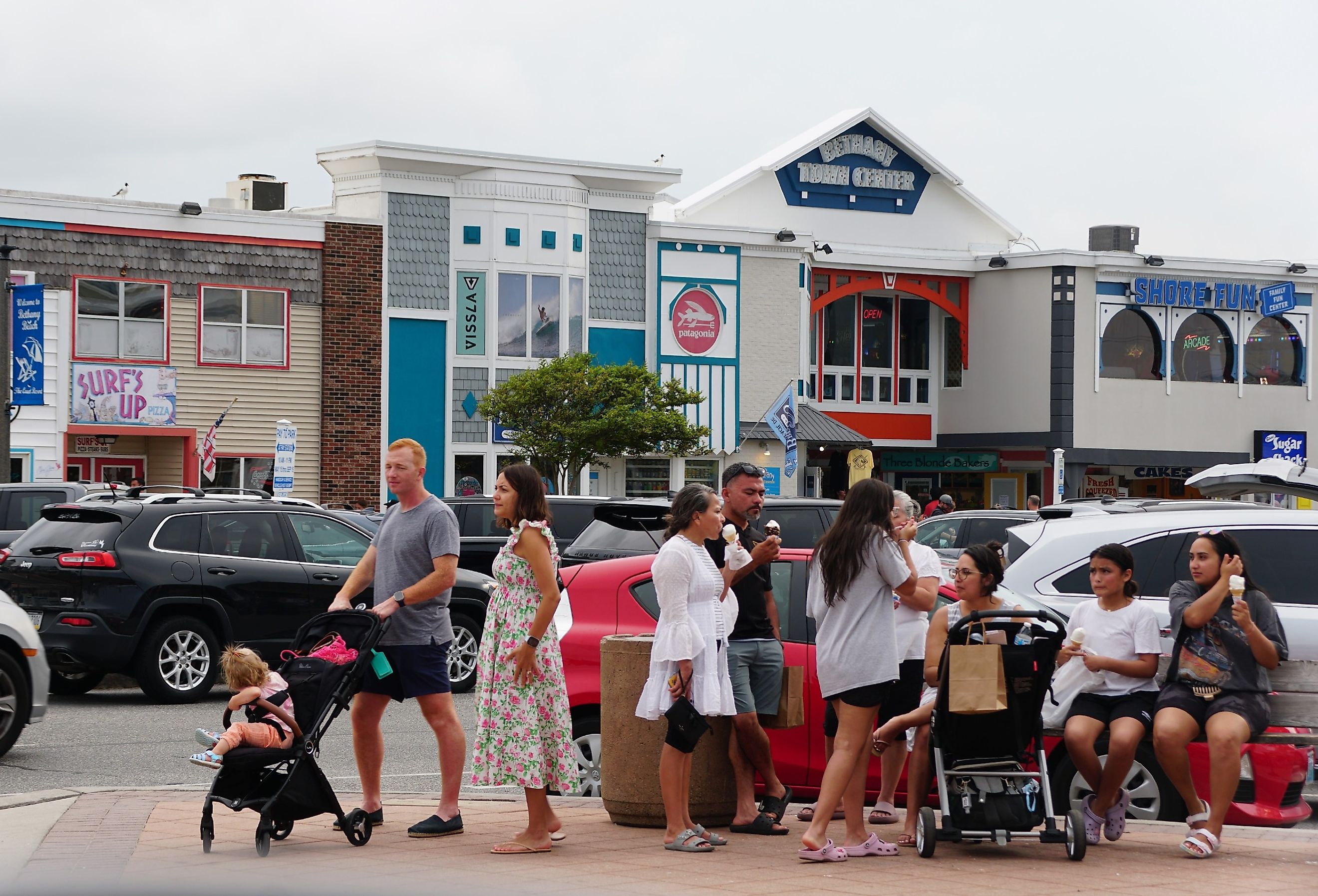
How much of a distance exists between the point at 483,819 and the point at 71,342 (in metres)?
23.6

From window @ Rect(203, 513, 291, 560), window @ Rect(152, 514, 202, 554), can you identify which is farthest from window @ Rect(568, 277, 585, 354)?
window @ Rect(152, 514, 202, 554)

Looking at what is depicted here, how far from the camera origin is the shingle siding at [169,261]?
29.2 meters

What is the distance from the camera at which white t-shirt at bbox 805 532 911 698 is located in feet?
24.2

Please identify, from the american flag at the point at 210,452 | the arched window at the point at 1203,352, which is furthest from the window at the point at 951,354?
the american flag at the point at 210,452

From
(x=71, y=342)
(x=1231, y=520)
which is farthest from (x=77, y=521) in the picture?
(x=71, y=342)

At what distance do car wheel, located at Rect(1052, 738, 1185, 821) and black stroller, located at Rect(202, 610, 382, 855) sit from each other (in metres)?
3.57

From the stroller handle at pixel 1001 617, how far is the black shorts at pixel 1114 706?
685mm

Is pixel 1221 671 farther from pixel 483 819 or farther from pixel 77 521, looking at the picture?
pixel 77 521

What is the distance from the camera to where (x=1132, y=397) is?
4081 cm

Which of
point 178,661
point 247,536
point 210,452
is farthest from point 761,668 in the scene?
point 210,452

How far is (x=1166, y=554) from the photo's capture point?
9.65 meters

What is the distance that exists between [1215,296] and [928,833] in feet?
123

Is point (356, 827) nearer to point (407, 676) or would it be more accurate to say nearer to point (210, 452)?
point (407, 676)

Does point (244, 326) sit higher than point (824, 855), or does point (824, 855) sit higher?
point (244, 326)
